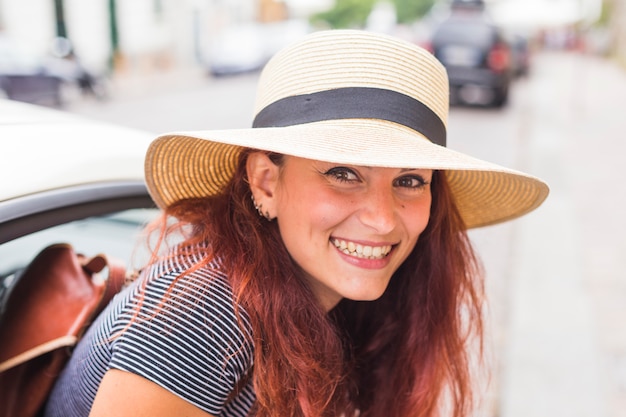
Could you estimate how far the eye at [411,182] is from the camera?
59.9 inches

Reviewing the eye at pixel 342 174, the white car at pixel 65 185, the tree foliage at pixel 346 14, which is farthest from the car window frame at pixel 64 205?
the tree foliage at pixel 346 14

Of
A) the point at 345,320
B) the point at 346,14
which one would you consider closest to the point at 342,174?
the point at 345,320

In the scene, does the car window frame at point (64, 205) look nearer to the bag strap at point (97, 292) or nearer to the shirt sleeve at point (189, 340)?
the bag strap at point (97, 292)

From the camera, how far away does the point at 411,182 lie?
1.54 meters

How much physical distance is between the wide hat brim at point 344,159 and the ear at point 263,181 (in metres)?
0.10

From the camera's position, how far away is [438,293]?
5.99ft

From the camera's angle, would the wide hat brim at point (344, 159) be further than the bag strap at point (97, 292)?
No

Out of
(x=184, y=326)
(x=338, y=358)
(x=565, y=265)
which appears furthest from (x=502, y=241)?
(x=184, y=326)

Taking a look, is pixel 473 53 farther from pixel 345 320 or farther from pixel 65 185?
pixel 65 185

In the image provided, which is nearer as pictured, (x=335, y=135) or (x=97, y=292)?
(x=335, y=135)

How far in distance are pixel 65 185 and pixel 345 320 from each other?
2.77ft

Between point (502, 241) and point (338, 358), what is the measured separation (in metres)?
4.35

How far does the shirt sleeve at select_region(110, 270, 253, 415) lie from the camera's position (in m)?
1.25

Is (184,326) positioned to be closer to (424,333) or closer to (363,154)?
(363,154)
